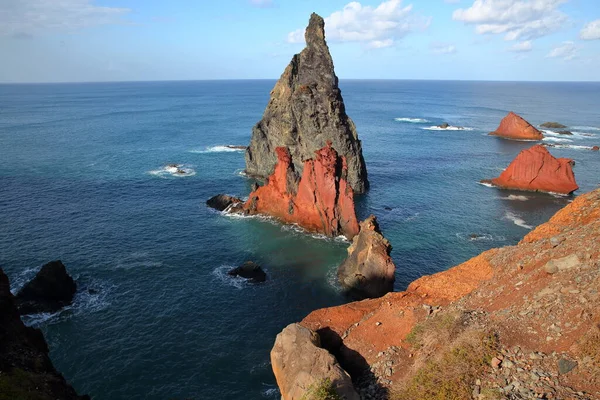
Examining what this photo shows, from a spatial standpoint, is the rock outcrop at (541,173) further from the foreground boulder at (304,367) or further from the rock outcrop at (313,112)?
the foreground boulder at (304,367)

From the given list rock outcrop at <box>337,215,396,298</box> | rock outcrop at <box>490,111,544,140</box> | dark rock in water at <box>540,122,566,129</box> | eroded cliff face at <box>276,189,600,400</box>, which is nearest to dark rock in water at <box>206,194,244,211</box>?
rock outcrop at <box>337,215,396,298</box>

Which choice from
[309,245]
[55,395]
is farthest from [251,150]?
[55,395]

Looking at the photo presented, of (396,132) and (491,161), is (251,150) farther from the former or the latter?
(396,132)

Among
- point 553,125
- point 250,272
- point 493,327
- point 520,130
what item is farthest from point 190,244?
point 553,125

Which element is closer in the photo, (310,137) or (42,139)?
(310,137)

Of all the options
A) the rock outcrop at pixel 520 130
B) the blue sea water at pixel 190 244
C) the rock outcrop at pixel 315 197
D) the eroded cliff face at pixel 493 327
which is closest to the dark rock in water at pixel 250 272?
the blue sea water at pixel 190 244

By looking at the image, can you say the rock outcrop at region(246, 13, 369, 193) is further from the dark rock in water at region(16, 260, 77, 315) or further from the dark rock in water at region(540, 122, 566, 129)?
the dark rock in water at region(540, 122, 566, 129)
